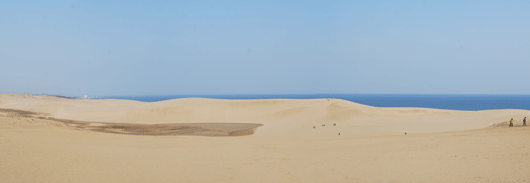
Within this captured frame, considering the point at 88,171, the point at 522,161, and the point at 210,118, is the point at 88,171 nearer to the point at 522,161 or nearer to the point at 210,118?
the point at 522,161

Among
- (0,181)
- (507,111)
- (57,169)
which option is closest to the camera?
(0,181)

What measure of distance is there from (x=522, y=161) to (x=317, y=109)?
25.5 meters

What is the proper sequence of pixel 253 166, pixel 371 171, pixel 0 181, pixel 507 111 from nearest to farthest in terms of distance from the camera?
1. pixel 0 181
2. pixel 371 171
3. pixel 253 166
4. pixel 507 111

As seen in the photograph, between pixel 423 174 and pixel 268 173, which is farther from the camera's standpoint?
pixel 268 173

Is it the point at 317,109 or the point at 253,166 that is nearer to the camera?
the point at 253,166

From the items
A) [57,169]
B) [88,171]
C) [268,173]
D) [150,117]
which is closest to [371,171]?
[268,173]

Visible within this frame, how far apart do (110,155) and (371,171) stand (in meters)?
8.87

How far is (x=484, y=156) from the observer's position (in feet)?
37.7

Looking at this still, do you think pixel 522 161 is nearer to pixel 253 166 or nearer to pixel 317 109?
pixel 253 166

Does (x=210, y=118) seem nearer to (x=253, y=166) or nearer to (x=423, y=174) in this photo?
(x=253, y=166)

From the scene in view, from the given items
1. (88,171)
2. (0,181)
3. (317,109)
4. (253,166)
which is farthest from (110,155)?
(317,109)

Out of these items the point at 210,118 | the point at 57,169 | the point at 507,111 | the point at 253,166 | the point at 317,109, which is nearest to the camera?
the point at 57,169

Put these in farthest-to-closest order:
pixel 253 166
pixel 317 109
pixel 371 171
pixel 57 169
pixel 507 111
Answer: pixel 317 109, pixel 507 111, pixel 253 166, pixel 371 171, pixel 57 169

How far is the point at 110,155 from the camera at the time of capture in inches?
468
